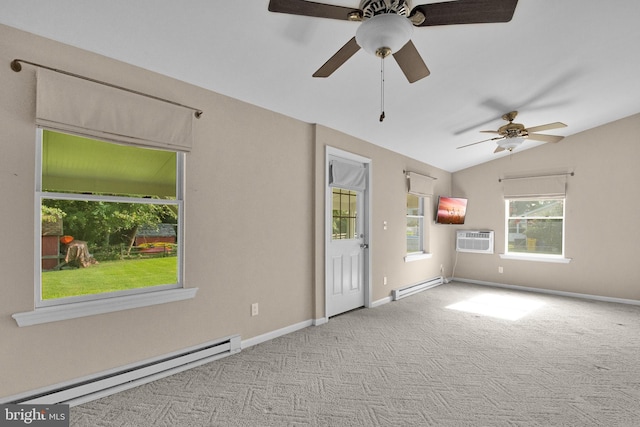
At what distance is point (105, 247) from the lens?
2.39m

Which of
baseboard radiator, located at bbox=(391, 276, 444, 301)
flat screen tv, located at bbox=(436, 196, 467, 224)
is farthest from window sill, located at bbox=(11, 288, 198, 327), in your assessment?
flat screen tv, located at bbox=(436, 196, 467, 224)

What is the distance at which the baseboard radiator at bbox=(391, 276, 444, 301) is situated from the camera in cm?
512

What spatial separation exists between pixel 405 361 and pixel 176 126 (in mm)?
2864

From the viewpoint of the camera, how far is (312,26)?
220cm

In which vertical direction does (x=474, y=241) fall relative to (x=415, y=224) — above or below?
below

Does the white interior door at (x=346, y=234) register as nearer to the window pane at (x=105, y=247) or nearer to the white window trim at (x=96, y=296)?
the white window trim at (x=96, y=296)

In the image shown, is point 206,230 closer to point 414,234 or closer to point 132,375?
point 132,375

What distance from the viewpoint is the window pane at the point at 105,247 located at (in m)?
2.16

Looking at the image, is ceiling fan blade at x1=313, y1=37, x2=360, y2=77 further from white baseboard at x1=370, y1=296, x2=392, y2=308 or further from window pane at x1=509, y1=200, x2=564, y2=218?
window pane at x1=509, y1=200, x2=564, y2=218

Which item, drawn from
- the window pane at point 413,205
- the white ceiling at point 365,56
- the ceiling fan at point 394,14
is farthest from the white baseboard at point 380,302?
the ceiling fan at point 394,14

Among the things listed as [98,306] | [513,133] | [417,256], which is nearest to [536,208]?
[417,256]

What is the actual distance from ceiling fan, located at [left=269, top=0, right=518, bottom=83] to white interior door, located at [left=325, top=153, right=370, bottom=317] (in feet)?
7.82

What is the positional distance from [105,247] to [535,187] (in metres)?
6.51

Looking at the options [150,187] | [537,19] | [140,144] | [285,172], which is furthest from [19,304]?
[537,19]
